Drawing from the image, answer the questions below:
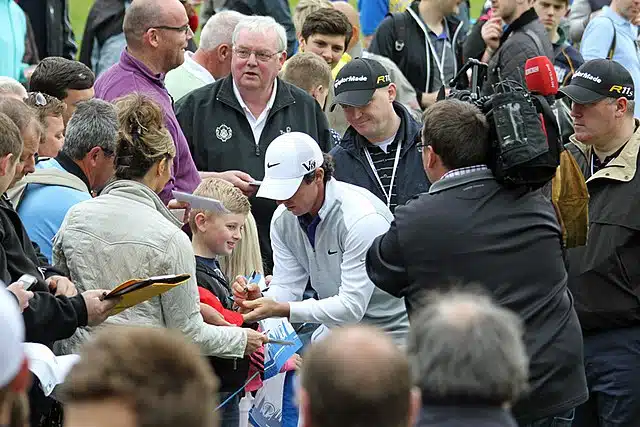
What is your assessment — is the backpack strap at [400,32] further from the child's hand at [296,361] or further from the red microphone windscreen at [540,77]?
the red microphone windscreen at [540,77]

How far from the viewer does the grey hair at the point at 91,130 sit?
535cm

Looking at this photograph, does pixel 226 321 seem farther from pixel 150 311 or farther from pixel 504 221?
pixel 504 221

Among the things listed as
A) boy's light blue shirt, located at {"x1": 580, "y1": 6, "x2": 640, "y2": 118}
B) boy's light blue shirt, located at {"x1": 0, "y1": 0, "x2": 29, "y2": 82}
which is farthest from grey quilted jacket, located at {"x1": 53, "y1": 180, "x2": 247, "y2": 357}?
boy's light blue shirt, located at {"x1": 580, "y1": 6, "x2": 640, "y2": 118}

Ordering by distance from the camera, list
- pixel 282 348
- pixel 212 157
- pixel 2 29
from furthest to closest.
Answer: pixel 2 29, pixel 212 157, pixel 282 348

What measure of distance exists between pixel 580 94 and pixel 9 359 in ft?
14.2

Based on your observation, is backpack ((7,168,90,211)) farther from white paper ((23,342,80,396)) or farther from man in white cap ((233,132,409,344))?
white paper ((23,342,80,396))

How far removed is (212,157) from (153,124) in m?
2.17

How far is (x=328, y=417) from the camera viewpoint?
2736mm

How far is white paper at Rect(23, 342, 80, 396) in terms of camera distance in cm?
442

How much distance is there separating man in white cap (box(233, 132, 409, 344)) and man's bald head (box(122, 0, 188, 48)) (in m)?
1.81

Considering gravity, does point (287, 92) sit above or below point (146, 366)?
below

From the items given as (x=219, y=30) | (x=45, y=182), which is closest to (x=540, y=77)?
(x=45, y=182)

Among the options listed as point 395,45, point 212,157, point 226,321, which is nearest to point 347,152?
point 212,157

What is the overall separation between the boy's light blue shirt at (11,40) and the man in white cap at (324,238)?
4297 mm
